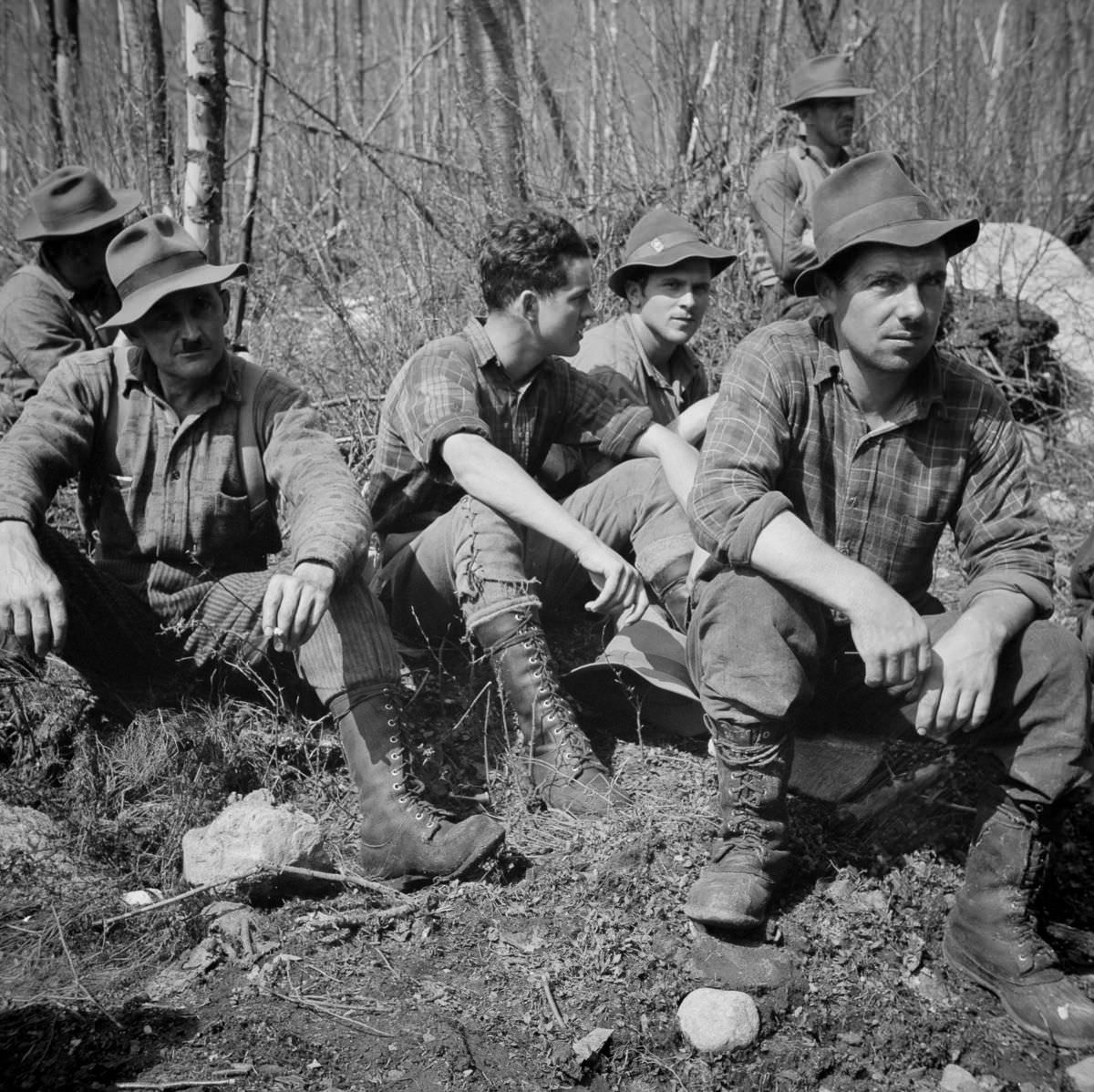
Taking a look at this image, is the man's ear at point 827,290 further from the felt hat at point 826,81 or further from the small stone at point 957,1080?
the felt hat at point 826,81

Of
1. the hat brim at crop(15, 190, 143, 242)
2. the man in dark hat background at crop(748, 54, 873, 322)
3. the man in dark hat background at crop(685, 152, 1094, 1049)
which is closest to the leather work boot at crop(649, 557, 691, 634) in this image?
the man in dark hat background at crop(685, 152, 1094, 1049)

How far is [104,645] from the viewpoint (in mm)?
3365

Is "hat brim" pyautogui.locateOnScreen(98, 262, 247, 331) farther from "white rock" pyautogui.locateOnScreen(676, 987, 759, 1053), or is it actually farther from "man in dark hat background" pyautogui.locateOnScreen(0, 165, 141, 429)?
"white rock" pyautogui.locateOnScreen(676, 987, 759, 1053)

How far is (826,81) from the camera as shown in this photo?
5707 mm

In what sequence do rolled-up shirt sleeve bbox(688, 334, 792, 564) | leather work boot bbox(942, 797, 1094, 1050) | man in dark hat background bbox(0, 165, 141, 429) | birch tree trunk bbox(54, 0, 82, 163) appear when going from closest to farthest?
leather work boot bbox(942, 797, 1094, 1050) → rolled-up shirt sleeve bbox(688, 334, 792, 564) → man in dark hat background bbox(0, 165, 141, 429) → birch tree trunk bbox(54, 0, 82, 163)

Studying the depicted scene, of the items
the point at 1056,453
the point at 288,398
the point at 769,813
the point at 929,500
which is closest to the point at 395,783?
the point at 769,813

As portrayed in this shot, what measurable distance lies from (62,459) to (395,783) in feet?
4.53

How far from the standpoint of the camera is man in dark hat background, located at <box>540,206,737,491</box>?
4191 millimetres

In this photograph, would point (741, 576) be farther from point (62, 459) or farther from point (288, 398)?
point (62, 459)

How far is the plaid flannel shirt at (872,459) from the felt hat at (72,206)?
3.10m

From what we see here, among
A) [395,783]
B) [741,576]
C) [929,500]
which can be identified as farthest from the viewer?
[395,783]

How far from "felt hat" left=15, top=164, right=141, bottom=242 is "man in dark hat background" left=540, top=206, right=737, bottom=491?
2.11 m

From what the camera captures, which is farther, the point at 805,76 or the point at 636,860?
the point at 805,76

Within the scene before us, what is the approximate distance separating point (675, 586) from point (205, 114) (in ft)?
9.04
